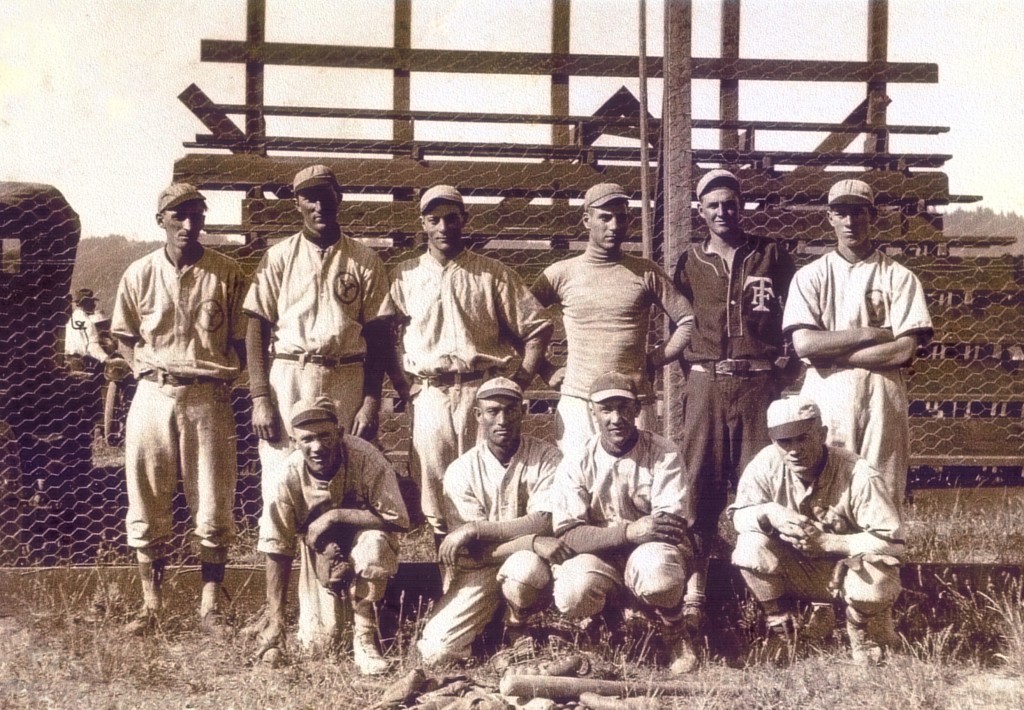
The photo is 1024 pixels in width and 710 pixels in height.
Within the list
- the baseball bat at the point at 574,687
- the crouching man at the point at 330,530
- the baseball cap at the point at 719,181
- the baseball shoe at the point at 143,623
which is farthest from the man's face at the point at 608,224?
the baseball shoe at the point at 143,623

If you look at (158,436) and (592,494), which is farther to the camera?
(158,436)

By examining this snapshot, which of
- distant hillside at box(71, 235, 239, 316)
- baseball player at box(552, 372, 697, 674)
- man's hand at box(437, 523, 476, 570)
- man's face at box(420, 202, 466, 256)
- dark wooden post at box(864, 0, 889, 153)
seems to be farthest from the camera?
dark wooden post at box(864, 0, 889, 153)

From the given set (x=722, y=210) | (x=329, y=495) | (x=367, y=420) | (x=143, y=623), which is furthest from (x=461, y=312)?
(x=143, y=623)

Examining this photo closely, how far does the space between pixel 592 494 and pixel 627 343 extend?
0.73 meters

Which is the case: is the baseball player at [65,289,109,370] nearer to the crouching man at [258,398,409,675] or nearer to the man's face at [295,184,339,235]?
the man's face at [295,184,339,235]

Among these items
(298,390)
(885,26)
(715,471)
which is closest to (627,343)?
(715,471)

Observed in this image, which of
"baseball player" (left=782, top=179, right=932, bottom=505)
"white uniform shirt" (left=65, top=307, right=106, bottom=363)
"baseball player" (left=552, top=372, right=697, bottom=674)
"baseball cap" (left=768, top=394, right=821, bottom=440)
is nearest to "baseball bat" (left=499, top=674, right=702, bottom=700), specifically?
"baseball player" (left=552, top=372, right=697, bottom=674)

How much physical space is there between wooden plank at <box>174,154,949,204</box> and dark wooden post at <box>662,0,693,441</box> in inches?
4.2

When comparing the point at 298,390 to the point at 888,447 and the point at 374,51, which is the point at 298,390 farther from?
the point at 888,447

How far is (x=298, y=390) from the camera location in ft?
15.6

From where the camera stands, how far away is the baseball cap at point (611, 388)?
4.40 meters

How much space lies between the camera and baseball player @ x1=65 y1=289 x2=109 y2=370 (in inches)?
243

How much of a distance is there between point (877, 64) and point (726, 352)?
2.07 m

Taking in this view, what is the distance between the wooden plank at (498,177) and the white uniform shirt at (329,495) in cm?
A: 159
